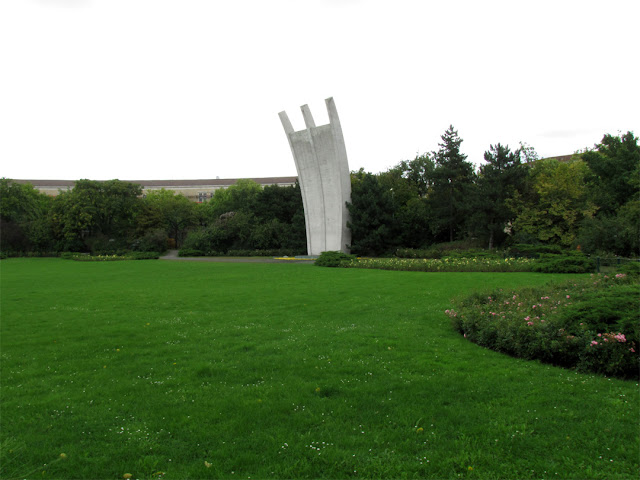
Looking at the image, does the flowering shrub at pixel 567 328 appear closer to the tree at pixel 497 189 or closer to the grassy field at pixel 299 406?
the grassy field at pixel 299 406

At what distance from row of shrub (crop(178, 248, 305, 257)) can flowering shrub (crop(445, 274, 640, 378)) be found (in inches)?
995

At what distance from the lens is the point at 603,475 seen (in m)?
2.77

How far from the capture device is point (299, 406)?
3885 mm

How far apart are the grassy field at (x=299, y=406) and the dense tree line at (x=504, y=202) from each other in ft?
53.3

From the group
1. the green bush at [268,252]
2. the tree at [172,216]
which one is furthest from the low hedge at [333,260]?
the tree at [172,216]

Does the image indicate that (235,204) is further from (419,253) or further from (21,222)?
(419,253)

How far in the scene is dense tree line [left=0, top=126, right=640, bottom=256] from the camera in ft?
73.3

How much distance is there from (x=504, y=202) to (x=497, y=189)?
3.14 feet

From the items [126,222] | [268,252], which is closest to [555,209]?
[268,252]

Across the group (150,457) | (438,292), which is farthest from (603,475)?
(438,292)

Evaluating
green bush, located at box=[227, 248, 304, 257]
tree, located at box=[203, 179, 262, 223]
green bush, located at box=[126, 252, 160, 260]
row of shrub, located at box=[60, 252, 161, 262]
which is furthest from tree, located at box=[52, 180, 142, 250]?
green bush, located at box=[227, 248, 304, 257]

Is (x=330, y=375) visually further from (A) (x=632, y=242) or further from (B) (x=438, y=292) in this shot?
(A) (x=632, y=242)

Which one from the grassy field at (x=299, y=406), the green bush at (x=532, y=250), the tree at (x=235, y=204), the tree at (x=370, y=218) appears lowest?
the grassy field at (x=299, y=406)

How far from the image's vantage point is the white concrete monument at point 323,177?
2616 cm
